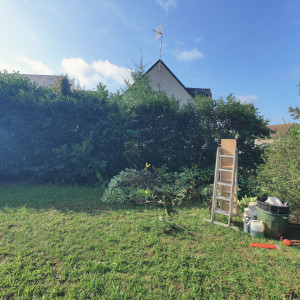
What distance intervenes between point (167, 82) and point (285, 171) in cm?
1195

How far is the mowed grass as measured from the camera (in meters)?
1.88

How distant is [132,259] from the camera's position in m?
2.32

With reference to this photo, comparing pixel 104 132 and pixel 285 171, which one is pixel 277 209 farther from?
pixel 104 132

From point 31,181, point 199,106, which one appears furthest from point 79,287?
point 199,106

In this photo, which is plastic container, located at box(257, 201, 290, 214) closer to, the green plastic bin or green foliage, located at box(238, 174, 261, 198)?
the green plastic bin

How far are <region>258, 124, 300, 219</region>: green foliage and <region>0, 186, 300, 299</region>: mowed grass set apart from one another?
0.95 m

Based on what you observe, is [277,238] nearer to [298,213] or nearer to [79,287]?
[298,213]

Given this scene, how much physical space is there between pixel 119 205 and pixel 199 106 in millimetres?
4243

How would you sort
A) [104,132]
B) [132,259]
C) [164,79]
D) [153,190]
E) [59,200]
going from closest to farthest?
[132,259]
[59,200]
[153,190]
[104,132]
[164,79]

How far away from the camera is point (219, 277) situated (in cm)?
206

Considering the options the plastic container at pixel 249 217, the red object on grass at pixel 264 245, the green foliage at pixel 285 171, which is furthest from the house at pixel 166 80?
the red object on grass at pixel 264 245

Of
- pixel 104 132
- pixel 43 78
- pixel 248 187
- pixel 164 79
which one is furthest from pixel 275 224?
pixel 43 78

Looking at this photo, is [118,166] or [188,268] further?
[118,166]

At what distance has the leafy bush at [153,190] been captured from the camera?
450cm
